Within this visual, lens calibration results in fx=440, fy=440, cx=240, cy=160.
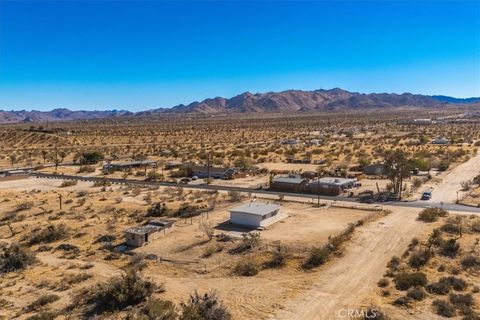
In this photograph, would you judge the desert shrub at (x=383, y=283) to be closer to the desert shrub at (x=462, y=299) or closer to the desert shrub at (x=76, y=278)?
the desert shrub at (x=462, y=299)

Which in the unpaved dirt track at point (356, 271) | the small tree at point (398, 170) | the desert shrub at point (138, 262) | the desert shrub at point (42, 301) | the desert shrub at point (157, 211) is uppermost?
the small tree at point (398, 170)

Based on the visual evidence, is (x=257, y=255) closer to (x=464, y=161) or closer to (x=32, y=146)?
(x=464, y=161)

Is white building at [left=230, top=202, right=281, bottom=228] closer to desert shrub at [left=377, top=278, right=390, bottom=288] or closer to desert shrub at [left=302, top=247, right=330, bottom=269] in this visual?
desert shrub at [left=302, top=247, right=330, bottom=269]

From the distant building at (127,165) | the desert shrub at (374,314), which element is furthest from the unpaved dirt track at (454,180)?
the distant building at (127,165)

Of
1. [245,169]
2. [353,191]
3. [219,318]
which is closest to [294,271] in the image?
[219,318]

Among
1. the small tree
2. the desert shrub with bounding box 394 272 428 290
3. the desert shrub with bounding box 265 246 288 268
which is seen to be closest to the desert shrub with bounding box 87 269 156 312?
the desert shrub with bounding box 265 246 288 268

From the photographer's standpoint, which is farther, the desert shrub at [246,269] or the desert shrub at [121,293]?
the desert shrub at [246,269]
